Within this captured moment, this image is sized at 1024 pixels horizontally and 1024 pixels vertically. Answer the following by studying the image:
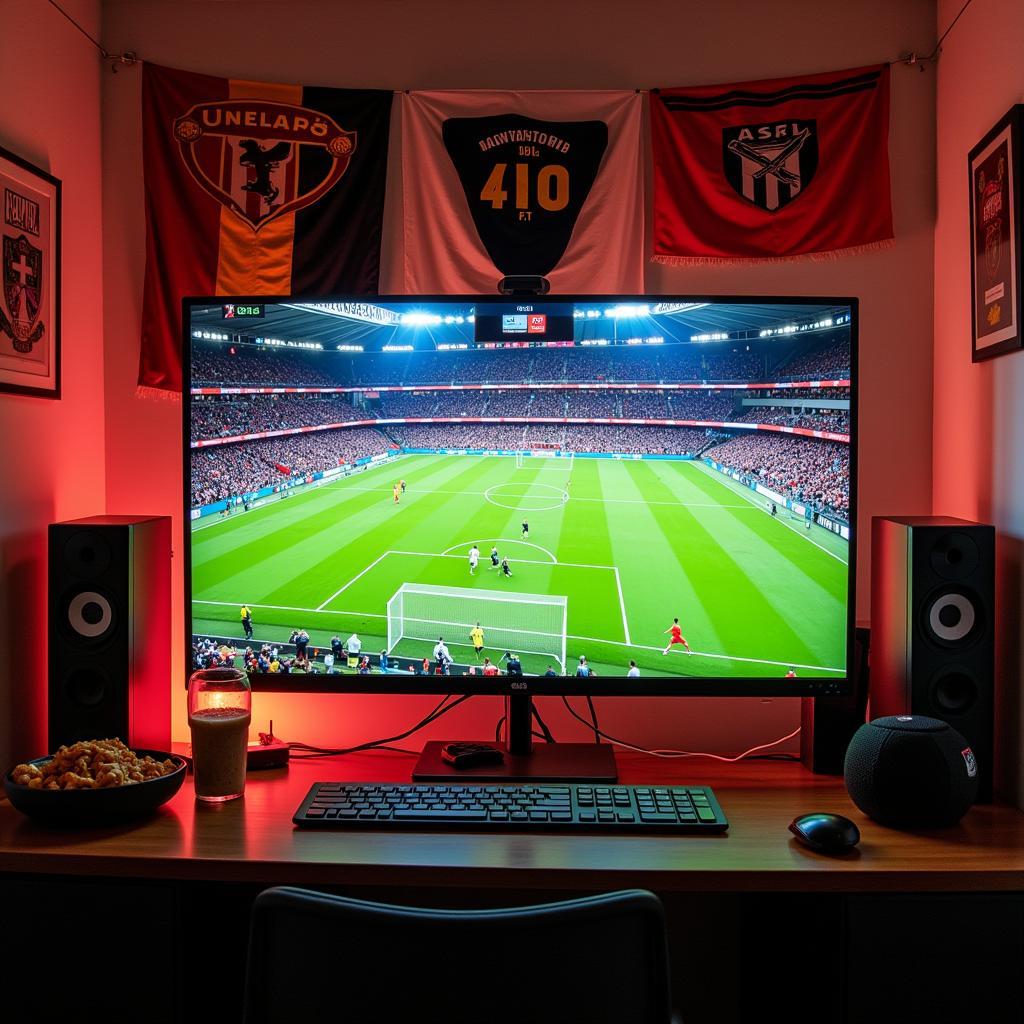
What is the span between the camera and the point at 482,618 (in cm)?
204

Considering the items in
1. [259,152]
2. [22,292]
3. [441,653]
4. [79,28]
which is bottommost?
[441,653]

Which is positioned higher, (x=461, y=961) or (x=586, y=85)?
(x=586, y=85)

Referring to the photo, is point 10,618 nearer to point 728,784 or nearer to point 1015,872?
point 728,784

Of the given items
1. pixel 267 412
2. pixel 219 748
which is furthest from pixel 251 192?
pixel 219 748

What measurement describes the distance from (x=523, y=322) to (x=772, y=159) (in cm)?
104

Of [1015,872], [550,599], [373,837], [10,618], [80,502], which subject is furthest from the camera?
[80,502]

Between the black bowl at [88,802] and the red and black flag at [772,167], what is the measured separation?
1.91 meters

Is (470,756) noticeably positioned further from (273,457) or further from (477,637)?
(273,457)

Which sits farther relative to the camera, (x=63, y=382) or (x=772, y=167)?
(x=772, y=167)

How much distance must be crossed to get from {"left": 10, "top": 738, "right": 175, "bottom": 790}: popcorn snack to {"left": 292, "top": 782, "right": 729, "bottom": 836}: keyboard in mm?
347

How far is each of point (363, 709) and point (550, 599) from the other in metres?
0.81

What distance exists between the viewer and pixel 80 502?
2.51m

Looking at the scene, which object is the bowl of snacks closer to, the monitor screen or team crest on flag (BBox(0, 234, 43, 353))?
the monitor screen

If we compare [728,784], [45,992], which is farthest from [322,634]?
[728,784]
